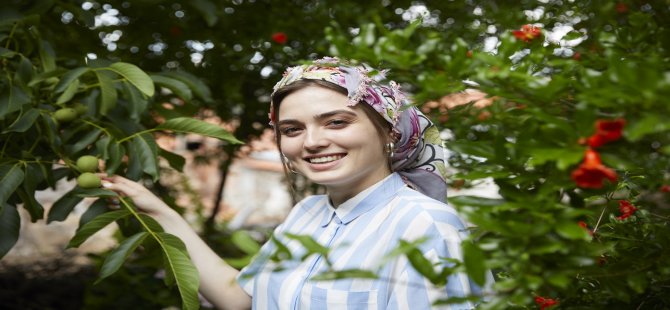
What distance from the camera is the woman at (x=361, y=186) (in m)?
1.42

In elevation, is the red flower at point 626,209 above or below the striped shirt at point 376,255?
above

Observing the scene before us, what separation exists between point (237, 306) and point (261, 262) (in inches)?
44.4

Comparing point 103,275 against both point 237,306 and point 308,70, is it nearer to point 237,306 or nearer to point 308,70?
point 237,306

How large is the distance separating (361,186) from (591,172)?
0.96m

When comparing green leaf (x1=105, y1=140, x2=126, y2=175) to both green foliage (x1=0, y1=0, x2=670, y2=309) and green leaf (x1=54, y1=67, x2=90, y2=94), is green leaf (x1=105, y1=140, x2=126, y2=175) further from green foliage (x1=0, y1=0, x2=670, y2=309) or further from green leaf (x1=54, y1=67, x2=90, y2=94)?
green leaf (x1=54, y1=67, x2=90, y2=94)

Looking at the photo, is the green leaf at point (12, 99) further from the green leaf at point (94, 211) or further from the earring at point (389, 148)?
the earring at point (389, 148)

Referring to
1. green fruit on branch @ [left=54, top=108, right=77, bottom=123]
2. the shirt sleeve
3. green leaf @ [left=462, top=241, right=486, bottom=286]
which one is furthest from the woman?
green leaf @ [left=462, top=241, right=486, bottom=286]

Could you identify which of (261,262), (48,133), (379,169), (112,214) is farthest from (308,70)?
(261,262)

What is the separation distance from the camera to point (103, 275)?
1515 mm

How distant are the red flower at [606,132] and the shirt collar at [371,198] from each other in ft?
2.99

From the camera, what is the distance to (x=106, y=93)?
175 centimetres

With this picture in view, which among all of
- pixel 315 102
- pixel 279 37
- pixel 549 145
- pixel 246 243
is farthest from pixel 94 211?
pixel 279 37

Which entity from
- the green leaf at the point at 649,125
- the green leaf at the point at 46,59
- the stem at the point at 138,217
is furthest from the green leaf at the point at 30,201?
the green leaf at the point at 649,125

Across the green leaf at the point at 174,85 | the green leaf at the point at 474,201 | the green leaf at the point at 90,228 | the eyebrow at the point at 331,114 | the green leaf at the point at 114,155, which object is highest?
the green leaf at the point at 474,201
